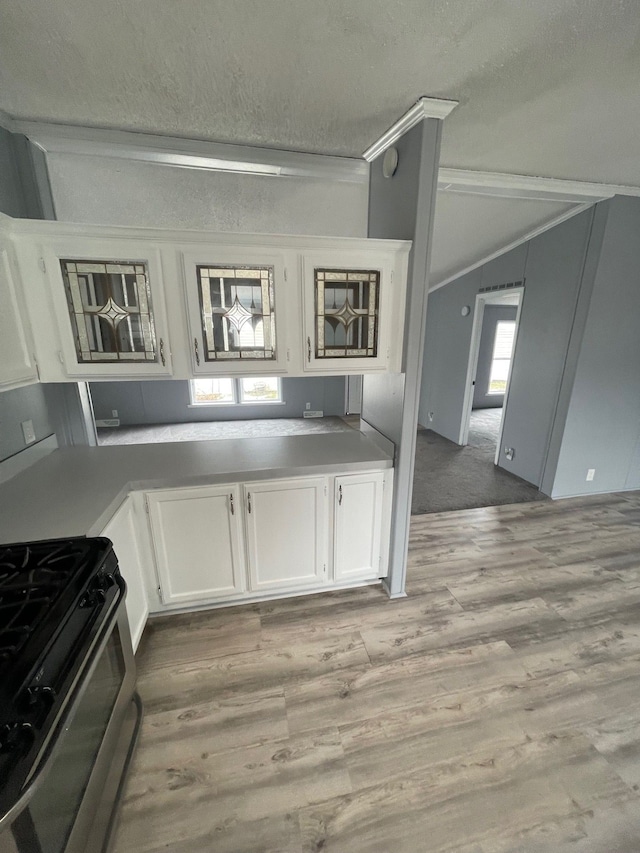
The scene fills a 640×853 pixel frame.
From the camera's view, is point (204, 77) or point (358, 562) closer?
point (204, 77)

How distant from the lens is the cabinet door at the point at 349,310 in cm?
183

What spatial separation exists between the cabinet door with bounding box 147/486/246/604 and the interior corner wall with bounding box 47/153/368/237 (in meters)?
1.38

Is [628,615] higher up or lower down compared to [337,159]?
lower down

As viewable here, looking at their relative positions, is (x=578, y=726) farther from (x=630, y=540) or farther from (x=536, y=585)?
(x=630, y=540)

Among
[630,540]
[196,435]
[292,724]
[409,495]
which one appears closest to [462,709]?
[292,724]

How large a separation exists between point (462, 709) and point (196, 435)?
17.8 ft

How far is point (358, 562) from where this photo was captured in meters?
2.25

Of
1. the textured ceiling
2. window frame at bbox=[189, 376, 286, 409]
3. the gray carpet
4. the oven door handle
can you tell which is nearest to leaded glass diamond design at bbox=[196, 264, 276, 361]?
the textured ceiling

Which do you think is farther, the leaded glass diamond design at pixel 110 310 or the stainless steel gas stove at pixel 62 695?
the leaded glass diamond design at pixel 110 310

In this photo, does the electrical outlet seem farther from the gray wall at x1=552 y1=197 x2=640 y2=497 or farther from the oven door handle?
the gray wall at x1=552 y1=197 x2=640 y2=497

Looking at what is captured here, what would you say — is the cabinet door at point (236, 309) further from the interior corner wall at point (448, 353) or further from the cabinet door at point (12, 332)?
the interior corner wall at point (448, 353)

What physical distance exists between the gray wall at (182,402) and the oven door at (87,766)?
19.0 ft

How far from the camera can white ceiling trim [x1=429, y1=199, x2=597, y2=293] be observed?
3.14 meters

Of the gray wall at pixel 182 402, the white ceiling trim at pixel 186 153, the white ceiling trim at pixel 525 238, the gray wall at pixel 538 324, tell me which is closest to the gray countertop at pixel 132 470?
the white ceiling trim at pixel 186 153
